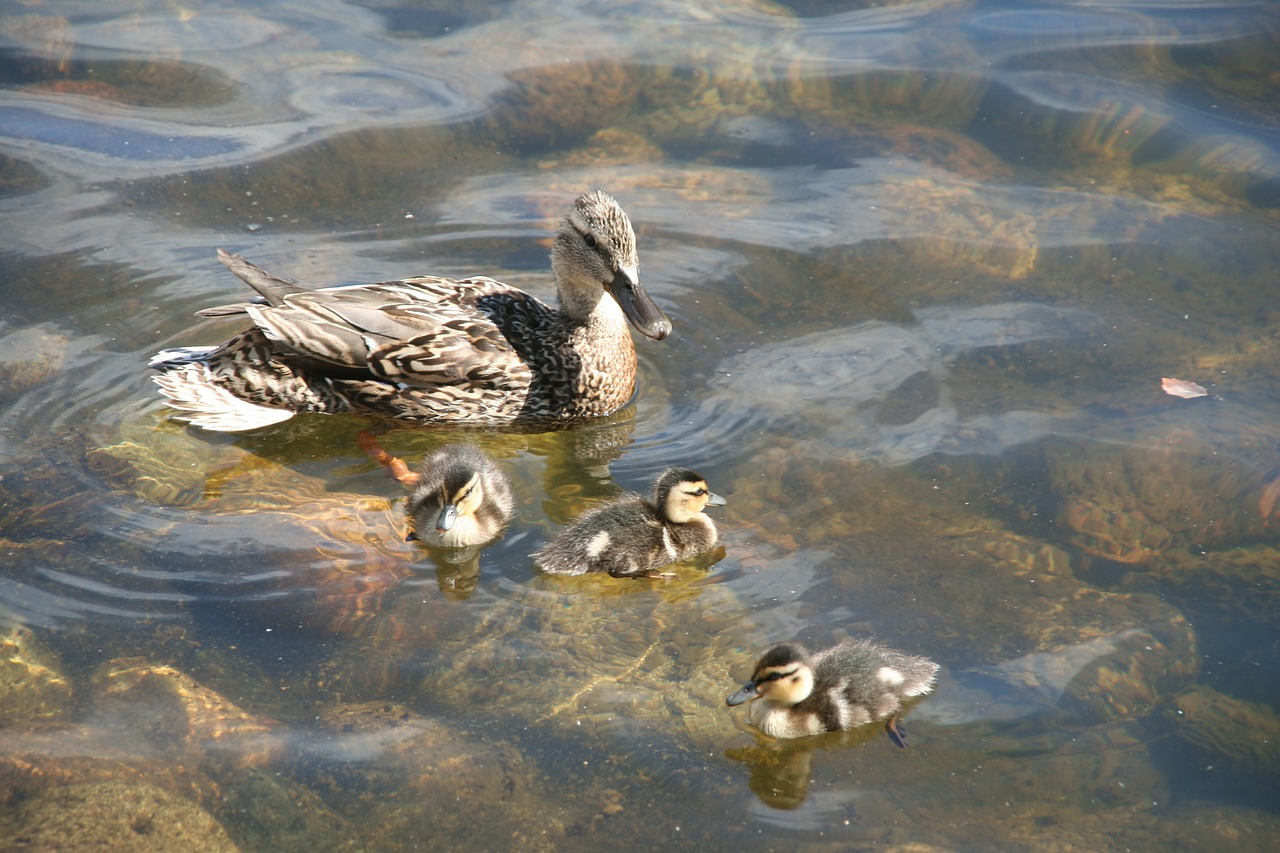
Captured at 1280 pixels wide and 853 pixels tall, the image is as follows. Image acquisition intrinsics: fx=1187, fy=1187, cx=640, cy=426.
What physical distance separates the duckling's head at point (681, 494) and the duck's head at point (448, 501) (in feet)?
2.48

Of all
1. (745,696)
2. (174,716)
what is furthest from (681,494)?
(174,716)

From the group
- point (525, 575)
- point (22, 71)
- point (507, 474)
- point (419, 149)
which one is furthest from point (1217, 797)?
point (22, 71)

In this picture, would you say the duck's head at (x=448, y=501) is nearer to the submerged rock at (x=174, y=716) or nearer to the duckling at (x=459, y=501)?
the duckling at (x=459, y=501)

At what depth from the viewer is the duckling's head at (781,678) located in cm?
394

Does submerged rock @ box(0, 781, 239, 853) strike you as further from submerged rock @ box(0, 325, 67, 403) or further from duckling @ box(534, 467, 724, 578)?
submerged rock @ box(0, 325, 67, 403)

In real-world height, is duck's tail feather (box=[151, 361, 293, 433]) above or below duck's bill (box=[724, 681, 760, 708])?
above

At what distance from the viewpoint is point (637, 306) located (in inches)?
229

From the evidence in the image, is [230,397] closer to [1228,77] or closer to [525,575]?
[525,575]

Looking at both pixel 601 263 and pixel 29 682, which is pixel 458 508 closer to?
pixel 29 682

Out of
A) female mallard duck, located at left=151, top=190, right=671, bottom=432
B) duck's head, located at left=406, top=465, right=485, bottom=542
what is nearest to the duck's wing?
female mallard duck, located at left=151, top=190, right=671, bottom=432

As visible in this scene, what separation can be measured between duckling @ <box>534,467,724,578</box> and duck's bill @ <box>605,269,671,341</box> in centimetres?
106

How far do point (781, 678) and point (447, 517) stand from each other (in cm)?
151

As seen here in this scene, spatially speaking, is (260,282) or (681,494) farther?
(260,282)

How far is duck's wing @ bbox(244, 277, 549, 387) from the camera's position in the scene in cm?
566
